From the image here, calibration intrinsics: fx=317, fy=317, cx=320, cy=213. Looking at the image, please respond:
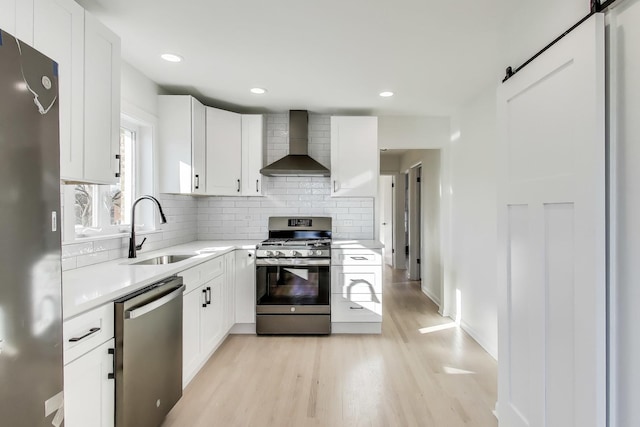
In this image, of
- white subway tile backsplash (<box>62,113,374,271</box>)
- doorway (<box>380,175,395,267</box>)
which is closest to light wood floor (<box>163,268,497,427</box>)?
white subway tile backsplash (<box>62,113,374,271</box>)

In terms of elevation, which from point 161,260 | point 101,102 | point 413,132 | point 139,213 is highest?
point 413,132

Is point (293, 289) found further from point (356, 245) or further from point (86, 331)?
point (86, 331)

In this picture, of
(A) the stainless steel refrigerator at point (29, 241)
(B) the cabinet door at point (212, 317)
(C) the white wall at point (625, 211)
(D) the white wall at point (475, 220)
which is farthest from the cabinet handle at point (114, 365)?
(D) the white wall at point (475, 220)

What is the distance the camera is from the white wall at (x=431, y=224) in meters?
4.32

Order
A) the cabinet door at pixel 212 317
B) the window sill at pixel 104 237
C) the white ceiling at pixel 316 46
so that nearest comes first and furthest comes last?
the white ceiling at pixel 316 46 → the window sill at pixel 104 237 → the cabinet door at pixel 212 317

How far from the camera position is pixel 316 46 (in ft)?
7.24

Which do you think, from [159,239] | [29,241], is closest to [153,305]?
[29,241]

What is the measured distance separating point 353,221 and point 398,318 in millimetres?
1282

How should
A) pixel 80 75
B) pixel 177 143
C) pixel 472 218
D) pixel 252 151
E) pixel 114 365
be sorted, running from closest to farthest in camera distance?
pixel 114 365 → pixel 80 75 → pixel 177 143 → pixel 472 218 → pixel 252 151

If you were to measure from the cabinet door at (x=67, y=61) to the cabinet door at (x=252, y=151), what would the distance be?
1975 millimetres

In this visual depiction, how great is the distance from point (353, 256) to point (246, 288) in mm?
1153

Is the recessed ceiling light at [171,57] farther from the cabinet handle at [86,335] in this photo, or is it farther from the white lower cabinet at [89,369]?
the cabinet handle at [86,335]

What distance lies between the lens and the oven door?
3232 millimetres

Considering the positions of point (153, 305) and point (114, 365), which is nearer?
point (114, 365)
